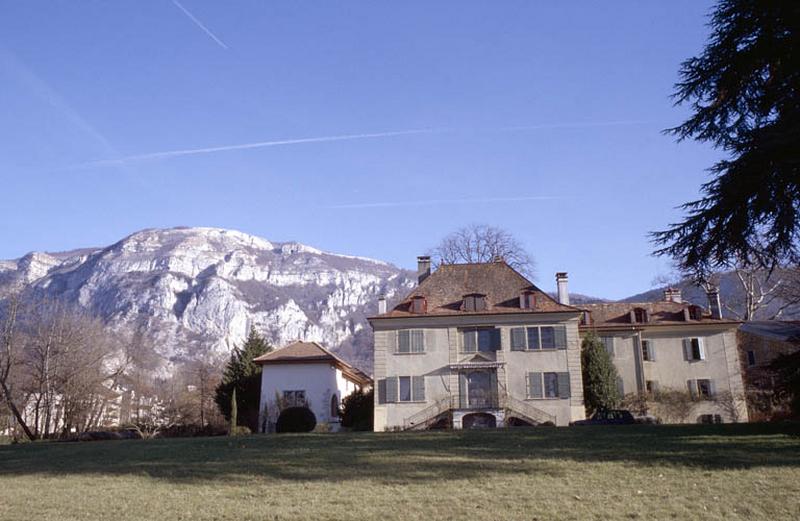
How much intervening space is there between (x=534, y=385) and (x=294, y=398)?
1439 centimetres

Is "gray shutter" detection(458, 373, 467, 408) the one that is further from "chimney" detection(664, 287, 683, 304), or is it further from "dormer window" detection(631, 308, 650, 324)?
"chimney" detection(664, 287, 683, 304)

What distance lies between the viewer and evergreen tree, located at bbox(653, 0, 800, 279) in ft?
52.1

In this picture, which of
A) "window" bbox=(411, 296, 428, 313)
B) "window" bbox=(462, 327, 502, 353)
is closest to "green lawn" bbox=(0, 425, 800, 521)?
"window" bbox=(462, 327, 502, 353)

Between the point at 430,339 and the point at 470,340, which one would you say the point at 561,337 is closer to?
the point at 470,340

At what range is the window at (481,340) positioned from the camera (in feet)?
124

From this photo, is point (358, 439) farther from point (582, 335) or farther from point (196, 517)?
point (582, 335)

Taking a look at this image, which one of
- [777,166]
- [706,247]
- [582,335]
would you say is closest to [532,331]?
[582,335]

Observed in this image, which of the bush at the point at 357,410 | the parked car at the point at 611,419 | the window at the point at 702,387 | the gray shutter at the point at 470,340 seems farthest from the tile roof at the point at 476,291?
the window at the point at 702,387

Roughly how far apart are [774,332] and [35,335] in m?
49.7

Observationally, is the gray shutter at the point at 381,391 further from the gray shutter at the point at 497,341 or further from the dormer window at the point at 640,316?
the dormer window at the point at 640,316

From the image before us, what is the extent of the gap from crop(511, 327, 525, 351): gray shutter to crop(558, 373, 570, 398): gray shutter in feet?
8.13

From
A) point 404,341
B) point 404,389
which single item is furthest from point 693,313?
point 404,389

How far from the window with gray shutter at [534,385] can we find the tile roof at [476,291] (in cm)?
352

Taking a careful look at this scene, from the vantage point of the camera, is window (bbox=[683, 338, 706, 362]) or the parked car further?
window (bbox=[683, 338, 706, 362])
